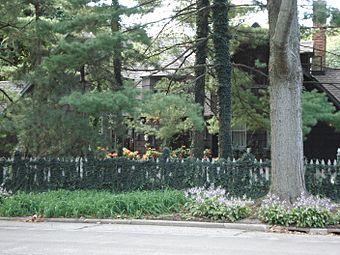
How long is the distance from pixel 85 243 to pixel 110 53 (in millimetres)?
7930

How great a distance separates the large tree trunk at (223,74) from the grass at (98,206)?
4887mm

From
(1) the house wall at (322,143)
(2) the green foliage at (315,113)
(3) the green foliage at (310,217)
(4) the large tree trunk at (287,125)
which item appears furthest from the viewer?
(1) the house wall at (322,143)

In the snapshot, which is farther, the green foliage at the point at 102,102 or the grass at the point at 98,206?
the green foliage at the point at 102,102

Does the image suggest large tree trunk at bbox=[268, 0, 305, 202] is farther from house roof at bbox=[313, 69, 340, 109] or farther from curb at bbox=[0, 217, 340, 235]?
house roof at bbox=[313, 69, 340, 109]

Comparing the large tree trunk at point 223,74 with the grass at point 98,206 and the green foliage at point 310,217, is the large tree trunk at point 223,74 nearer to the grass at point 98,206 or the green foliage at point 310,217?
the grass at point 98,206

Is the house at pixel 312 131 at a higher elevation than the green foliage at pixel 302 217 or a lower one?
higher

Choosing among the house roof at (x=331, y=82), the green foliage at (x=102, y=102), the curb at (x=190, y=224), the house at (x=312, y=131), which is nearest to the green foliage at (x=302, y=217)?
the curb at (x=190, y=224)

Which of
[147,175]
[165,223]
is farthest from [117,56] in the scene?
[165,223]

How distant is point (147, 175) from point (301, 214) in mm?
6281

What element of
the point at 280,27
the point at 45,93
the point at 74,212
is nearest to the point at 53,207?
the point at 74,212

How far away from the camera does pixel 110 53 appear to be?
55.2 feet

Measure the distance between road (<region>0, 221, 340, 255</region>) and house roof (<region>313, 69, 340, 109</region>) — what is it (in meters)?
14.3

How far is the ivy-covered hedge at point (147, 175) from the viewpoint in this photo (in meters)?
16.5

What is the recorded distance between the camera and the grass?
47.5ft
